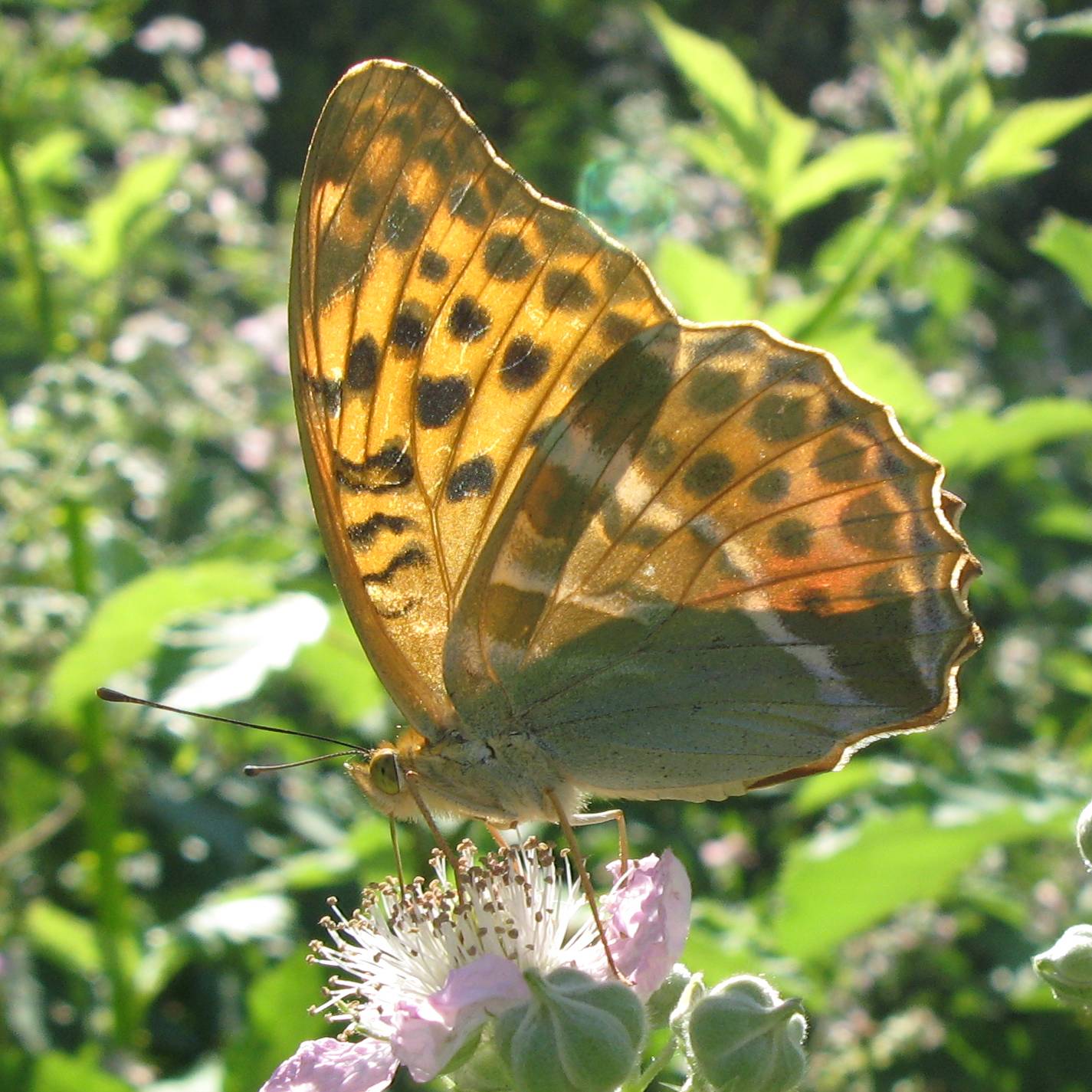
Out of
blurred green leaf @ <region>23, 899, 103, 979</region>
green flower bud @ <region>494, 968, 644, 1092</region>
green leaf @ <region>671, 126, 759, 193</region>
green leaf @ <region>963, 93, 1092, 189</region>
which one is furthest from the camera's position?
blurred green leaf @ <region>23, 899, 103, 979</region>

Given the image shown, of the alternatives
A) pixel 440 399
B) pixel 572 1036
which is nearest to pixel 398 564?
pixel 440 399

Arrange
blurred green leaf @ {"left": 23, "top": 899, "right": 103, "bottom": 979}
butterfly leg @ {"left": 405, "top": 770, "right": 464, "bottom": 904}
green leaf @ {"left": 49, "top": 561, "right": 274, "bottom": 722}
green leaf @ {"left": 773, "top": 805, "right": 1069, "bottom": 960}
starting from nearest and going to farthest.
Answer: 1. butterfly leg @ {"left": 405, "top": 770, "right": 464, "bottom": 904}
2. green leaf @ {"left": 49, "top": 561, "right": 274, "bottom": 722}
3. green leaf @ {"left": 773, "top": 805, "right": 1069, "bottom": 960}
4. blurred green leaf @ {"left": 23, "top": 899, "right": 103, "bottom": 979}

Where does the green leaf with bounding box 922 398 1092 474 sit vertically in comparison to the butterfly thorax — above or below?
above

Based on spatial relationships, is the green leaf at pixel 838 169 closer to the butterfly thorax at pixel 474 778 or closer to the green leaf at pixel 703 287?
the green leaf at pixel 703 287

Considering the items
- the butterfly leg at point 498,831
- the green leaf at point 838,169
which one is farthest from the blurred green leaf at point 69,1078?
the green leaf at point 838,169

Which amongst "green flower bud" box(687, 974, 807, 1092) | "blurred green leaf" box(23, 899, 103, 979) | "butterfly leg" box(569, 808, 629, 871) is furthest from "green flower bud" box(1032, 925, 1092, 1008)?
"blurred green leaf" box(23, 899, 103, 979)

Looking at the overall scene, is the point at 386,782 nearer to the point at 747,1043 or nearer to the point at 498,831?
the point at 498,831

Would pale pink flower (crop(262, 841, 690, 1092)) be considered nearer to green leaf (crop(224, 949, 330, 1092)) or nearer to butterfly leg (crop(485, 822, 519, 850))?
butterfly leg (crop(485, 822, 519, 850))
